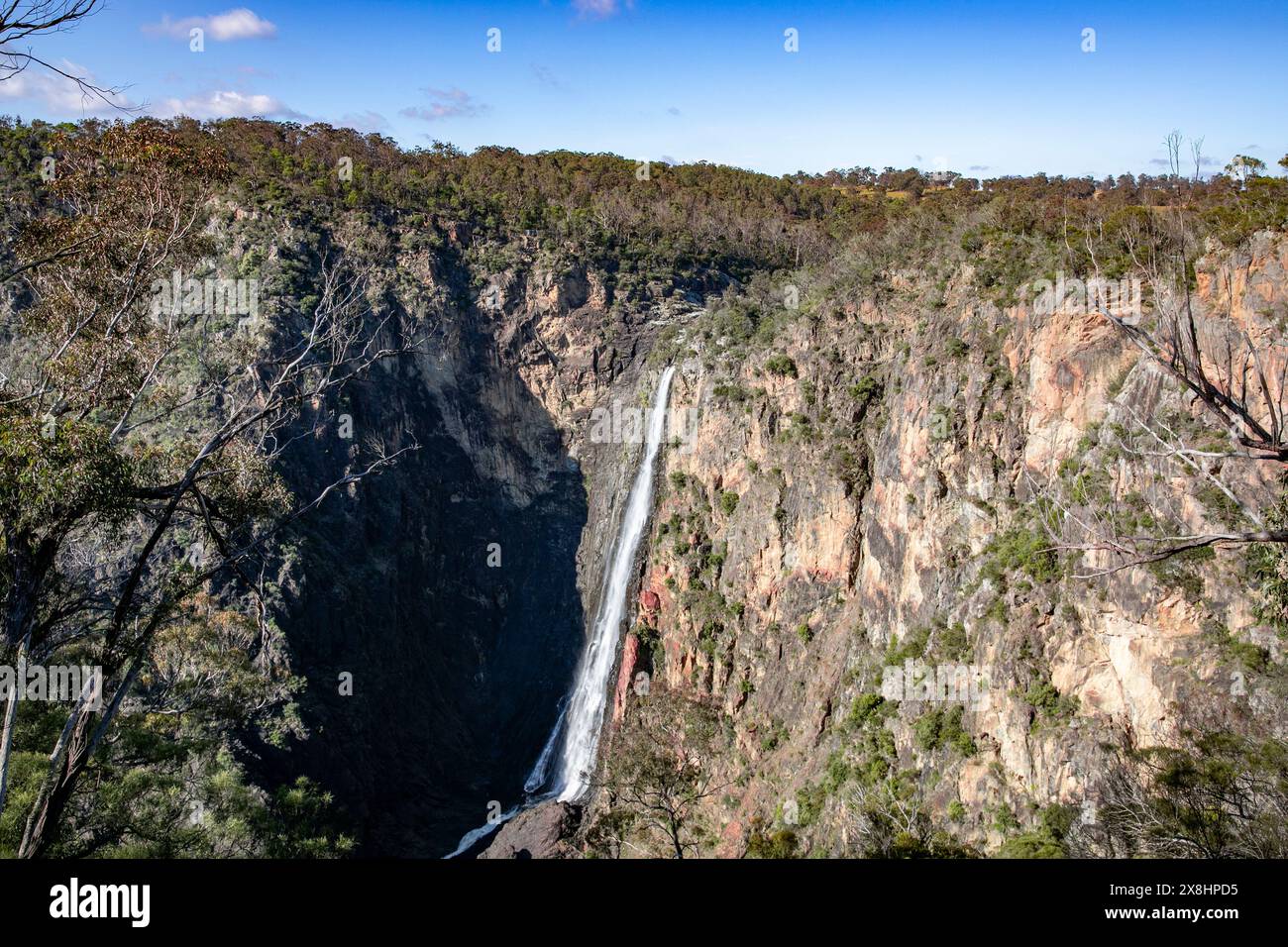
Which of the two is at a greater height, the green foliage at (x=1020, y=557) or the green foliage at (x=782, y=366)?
the green foliage at (x=782, y=366)

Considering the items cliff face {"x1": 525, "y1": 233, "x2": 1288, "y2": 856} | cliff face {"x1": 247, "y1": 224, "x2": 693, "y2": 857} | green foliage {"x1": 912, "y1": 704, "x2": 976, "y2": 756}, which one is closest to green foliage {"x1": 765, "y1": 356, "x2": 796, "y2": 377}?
cliff face {"x1": 525, "y1": 233, "x2": 1288, "y2": 856}

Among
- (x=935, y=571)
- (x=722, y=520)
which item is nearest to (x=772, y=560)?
(x=722, y=520)

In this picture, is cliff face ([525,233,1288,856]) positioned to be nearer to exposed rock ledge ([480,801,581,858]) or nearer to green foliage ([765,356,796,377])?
green foliage ([765,356,796,377])

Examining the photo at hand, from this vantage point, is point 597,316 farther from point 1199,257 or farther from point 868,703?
point 1199,257

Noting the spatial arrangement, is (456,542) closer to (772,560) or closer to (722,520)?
(722,520)

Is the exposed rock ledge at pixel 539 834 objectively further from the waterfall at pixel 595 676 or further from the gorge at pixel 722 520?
the waterfall at pixel 595 676

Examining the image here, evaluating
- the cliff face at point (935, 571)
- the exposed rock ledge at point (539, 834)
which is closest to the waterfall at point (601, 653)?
the cliff face at point (935, 571)

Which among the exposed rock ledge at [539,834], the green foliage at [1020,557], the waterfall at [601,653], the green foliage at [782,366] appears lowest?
the exposed rock ledge at [539,834]
